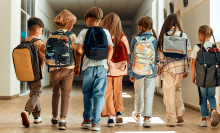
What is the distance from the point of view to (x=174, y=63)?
3438 millimetres

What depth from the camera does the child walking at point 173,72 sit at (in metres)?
3.41

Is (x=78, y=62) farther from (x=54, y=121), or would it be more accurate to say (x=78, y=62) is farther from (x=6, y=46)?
(x=6, y=46)

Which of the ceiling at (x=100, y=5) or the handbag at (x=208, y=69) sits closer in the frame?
the handbag at (x=208, y=69)

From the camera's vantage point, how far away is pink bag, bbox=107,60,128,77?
11.2 ft

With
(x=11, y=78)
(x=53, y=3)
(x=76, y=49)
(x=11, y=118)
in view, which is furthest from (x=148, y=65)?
(x=53, y=3)

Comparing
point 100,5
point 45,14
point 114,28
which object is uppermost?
point 100,5

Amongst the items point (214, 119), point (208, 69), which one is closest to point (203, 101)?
point (214, 119)

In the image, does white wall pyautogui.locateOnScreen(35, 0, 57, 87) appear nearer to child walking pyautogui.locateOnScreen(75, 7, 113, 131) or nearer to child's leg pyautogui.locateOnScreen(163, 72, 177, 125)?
child walking pyautogui.locateOnScreen(75, 7, 113, 131)

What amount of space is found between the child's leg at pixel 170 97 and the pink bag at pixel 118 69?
1.76ft

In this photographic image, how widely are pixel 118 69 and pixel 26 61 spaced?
44.2 inches

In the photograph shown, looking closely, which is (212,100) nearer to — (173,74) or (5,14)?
(173,74)

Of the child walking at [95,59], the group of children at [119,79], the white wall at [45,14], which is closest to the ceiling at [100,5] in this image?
the white wall at [45,14]

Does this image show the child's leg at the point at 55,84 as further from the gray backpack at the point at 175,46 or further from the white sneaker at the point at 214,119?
the white sneaker at the point at 214,119

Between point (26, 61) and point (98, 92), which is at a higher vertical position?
point (26, 61)
